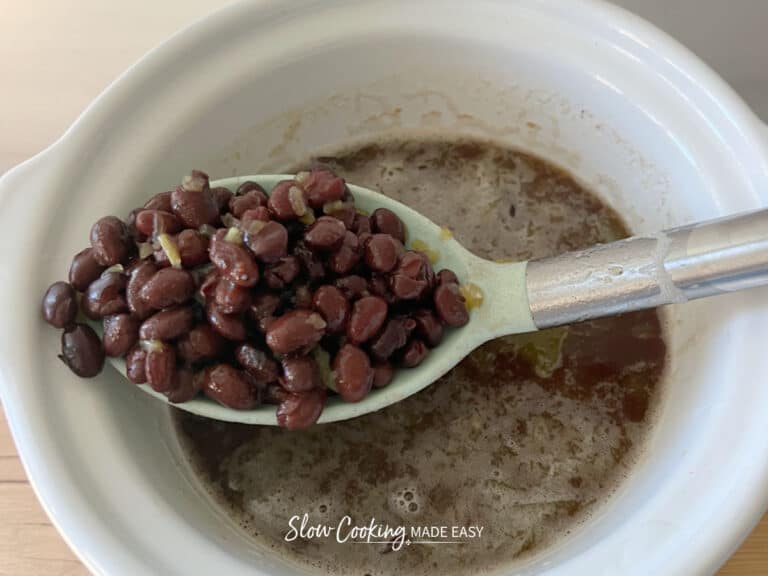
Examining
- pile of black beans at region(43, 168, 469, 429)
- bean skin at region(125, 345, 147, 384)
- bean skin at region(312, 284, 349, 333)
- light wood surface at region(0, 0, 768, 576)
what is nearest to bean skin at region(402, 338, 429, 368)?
pile of black beans at region(43, 168, 469, 429)

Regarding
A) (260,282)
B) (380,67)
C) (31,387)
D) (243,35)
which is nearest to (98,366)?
(31,387)

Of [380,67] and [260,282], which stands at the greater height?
[380,67]

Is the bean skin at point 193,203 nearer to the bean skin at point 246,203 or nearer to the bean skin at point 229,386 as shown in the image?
the bean skin at point 246,203

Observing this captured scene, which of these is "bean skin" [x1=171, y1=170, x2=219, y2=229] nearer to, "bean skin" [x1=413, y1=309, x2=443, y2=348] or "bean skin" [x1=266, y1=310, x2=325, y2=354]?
"bean skin" [x1=266, y1=310, x2=325, y2=354]

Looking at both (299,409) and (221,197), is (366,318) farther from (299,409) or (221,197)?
(221,197)

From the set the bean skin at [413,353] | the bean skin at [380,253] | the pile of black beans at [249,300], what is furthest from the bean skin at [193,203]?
the bean skin at [413,353]

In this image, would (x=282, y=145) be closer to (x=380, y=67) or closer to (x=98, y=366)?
(x=380, y=67)
